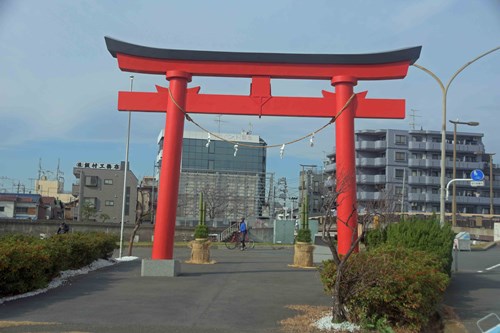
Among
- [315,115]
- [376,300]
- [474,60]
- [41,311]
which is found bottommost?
[41,311]

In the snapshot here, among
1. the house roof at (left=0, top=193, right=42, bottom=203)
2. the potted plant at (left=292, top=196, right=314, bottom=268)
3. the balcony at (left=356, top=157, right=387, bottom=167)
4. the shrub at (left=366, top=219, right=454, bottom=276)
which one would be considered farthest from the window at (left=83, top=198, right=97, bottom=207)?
the shrub at (left=366, top=219, right=454, bottom=276)

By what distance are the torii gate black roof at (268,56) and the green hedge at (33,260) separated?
18.2ft

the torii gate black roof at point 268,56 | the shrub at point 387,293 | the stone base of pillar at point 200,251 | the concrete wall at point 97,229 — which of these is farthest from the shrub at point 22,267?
the concrete wall at point 97,229

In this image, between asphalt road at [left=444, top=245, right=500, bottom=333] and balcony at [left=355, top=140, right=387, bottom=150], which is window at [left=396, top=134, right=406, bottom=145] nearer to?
balcony at [left=355, top=140, right=387, bottom=150]

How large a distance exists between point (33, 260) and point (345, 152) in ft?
27.3

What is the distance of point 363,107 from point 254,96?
310cm

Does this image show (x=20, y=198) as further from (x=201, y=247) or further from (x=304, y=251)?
Answer: (x=304, y=251)

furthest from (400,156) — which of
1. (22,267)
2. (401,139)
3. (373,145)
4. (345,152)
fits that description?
(22,267)

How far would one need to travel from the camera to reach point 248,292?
11797mm

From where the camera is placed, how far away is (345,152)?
48.1 ft

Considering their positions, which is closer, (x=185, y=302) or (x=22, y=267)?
(x=185, y=302)

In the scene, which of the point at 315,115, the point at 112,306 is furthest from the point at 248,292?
the point at 315,115

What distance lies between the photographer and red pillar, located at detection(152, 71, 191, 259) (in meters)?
14.4

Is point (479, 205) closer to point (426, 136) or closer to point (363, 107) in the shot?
point (426, 136)
